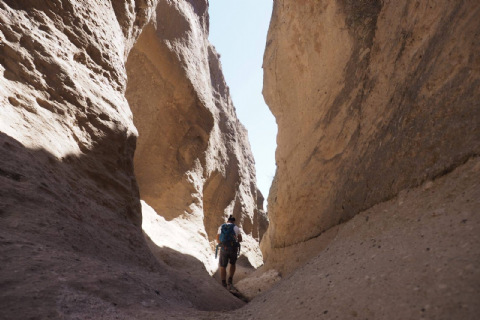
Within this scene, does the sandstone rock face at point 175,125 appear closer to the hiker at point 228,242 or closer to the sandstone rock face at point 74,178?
the sandstone rock face at point 74,178

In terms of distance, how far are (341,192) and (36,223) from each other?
3.45 meters

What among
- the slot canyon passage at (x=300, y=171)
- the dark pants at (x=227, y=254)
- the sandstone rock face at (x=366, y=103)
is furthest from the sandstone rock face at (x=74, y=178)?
the sandstone rock face at (x=366, y=103)

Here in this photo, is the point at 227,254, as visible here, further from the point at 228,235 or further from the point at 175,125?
the point at 175,125

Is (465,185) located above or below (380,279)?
above

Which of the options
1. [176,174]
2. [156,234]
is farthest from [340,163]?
[176,174]

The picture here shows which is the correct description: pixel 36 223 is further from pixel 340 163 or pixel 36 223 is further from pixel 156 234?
pixel 156 234

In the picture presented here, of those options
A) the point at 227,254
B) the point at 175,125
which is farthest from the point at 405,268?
the point at 175,125

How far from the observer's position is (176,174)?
1129 centimetres

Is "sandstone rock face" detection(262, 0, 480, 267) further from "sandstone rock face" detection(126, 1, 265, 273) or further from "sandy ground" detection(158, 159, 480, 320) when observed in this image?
"sandstone rock face" detection(126, 1, 265, 273)

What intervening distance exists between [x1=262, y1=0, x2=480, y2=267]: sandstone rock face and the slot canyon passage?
0.02 metres

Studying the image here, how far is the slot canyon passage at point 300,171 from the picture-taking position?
2129mm

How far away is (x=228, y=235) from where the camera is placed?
684 centimetres

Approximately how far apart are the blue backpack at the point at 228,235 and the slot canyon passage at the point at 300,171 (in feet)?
2.56

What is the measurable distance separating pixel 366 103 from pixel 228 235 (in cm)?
373
